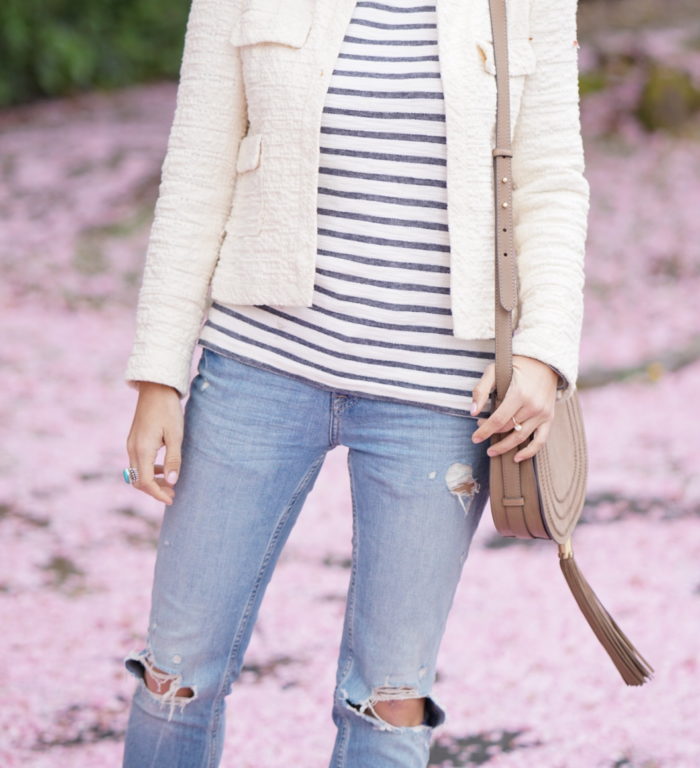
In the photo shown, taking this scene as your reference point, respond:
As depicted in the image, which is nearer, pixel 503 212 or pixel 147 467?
pixel 503 212

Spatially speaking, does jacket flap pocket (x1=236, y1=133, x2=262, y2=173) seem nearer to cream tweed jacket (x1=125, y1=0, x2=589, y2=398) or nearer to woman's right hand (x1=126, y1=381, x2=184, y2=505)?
cream tweed jacket (x1=125, y1=0, x2=589, y2=398)

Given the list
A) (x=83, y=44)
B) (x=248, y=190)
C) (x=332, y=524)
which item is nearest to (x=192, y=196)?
(x=248, y=190)

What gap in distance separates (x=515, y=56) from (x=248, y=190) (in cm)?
48

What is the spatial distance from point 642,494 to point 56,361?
3.95m

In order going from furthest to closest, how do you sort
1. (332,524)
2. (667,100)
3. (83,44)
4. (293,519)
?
1. (83,44)
2. (667,100)
3. (332,524)
4. (293,519)

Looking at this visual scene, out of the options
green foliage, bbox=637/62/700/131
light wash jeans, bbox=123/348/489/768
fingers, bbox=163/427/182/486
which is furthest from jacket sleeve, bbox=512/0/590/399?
green foliage, bbox=637/62/700/131

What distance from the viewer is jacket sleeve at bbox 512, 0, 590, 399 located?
1780 mm

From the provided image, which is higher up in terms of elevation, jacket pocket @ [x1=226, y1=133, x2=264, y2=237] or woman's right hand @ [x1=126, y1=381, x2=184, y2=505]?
jacket pocket @ [x1=226, y1=133, x2=264, y2=237]

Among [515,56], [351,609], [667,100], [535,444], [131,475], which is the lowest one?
[667,100]

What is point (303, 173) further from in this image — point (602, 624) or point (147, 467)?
point (602, 624)

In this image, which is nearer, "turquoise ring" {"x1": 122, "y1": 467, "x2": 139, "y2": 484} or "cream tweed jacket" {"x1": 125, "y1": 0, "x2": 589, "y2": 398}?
"cream tweed jacket" {"x1": 125, "y1": 0, "x2": 589, "y2": 398}

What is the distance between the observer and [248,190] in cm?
183

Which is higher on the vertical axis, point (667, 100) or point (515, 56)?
point (515, 56)

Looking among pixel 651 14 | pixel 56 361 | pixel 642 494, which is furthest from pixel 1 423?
pixel 651 14
